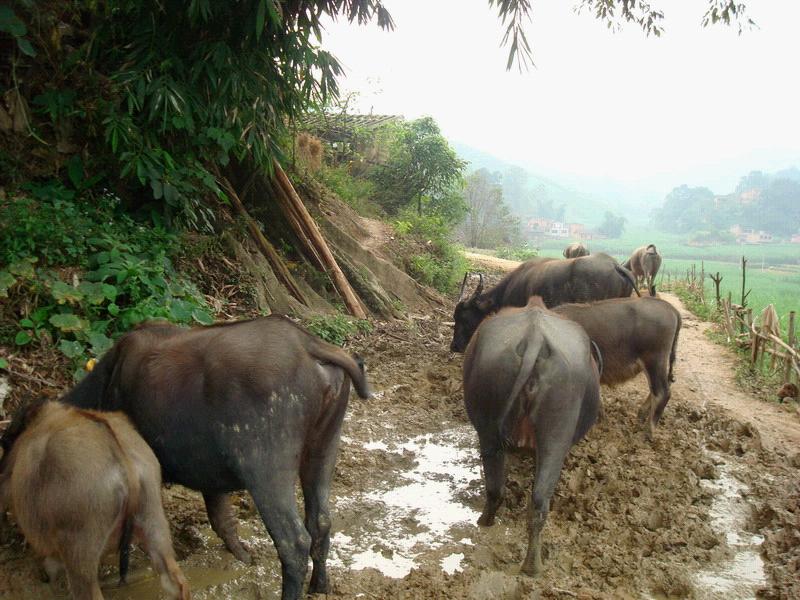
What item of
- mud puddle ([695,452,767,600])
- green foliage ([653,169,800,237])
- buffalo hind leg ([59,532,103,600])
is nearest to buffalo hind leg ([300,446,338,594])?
buffalo hind leg ([59,532,103,600])

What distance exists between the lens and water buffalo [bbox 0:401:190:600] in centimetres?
279

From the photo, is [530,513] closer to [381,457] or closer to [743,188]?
[381,457]

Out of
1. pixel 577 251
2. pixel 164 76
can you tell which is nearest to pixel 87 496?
pixel 164 76

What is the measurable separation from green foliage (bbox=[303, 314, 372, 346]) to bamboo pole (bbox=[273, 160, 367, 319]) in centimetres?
41

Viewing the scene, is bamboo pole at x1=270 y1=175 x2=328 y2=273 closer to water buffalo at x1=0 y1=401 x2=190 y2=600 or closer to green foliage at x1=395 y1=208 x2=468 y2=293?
green foliage at x1=395 y1=208 x2=468 y2=293

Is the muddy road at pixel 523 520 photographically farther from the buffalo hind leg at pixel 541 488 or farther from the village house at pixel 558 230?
the village house at pixel 558 230

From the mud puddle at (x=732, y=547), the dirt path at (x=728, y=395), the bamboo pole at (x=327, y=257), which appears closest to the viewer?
the mud puddle at (x=732, y=547)

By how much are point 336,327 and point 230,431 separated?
15.9 ft

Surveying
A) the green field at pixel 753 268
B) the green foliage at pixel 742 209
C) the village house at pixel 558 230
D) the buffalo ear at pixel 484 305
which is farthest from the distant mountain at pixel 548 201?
the buffalo ear at pixel 484 305

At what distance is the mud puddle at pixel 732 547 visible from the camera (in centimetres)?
382

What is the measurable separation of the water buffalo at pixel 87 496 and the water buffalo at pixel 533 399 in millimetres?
2048

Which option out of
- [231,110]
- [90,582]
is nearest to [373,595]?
[90,582]

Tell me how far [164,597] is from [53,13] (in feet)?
19.1

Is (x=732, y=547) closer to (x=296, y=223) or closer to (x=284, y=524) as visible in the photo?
(x=284, y=524)
